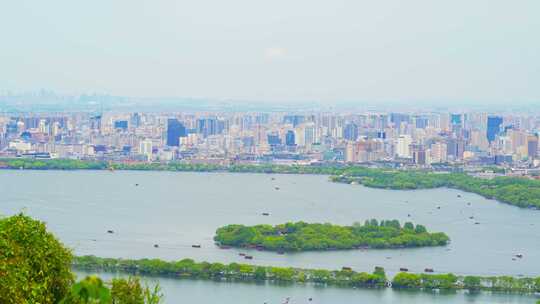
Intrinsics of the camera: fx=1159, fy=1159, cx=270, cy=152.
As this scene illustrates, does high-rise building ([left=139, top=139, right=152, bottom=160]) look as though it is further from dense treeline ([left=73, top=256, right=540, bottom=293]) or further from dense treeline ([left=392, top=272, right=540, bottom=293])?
dense treeline ([left=392, top=272, right=540, bottom=293])

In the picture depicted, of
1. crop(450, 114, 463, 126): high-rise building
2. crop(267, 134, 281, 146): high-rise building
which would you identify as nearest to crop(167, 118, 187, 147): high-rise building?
crop(267, 134, 281, 146): high-rise building

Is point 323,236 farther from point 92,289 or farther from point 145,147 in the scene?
point 145,147

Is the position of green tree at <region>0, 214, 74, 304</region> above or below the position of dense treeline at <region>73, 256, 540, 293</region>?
above

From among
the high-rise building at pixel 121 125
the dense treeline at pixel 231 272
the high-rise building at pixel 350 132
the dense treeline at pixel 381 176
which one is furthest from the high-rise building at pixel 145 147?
the dense treeline at pixel 231 272

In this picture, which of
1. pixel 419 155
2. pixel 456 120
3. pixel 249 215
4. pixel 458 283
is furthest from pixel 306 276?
pixel 456 120

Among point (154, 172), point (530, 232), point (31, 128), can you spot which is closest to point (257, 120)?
point (31, 128)

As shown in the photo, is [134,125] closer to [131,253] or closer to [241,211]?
[241,211]
